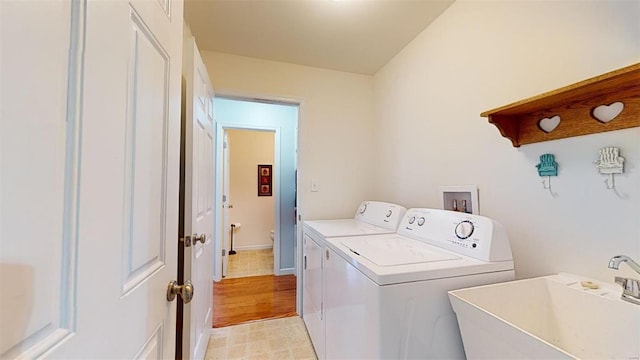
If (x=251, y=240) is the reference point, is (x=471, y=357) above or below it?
above

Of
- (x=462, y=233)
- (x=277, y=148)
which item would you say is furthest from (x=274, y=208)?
(x=462, y=233)

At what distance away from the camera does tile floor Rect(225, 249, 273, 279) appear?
3518 millimetres

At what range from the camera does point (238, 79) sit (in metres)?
2.30

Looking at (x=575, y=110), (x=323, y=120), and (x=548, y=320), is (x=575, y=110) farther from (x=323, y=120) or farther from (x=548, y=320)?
(x=323, y=120)

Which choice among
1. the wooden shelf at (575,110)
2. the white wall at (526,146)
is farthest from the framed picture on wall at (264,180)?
the wooden shelf at (575,110)

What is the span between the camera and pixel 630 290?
81cm

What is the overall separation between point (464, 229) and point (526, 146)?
490 millimetres

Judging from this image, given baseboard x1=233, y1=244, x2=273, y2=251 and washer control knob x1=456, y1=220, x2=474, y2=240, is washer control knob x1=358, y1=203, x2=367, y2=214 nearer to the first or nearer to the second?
washer control knob x1=456, y1=220, x2=474, y2=240


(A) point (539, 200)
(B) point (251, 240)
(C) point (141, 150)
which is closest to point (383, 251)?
(A) point (539, 200)

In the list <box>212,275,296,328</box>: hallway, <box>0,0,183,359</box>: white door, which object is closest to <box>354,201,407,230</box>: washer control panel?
<box>212,275,296,328</box>: hallway

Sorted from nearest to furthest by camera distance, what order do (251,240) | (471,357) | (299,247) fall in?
(471,357), (299,247), (251,240)

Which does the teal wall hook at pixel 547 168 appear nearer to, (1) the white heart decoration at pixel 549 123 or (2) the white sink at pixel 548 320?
(1) the white heart decoration at pixel 549 123

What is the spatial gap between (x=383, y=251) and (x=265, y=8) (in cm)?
168

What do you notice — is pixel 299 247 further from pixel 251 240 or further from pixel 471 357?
pixel 251 240
